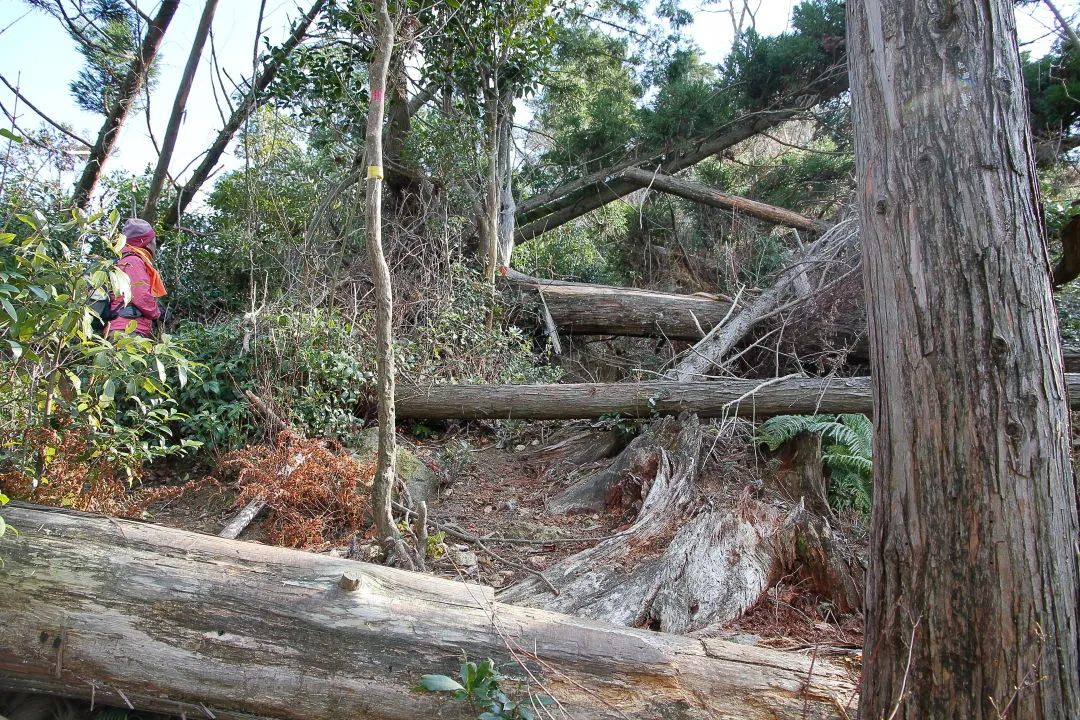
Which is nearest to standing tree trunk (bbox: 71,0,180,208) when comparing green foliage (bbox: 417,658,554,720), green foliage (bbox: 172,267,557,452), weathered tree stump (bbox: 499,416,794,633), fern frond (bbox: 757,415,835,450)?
green foliage (bbox: 172,267,557,452)

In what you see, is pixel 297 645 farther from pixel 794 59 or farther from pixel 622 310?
pixel 794 59

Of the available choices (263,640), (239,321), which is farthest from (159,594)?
(239,321)

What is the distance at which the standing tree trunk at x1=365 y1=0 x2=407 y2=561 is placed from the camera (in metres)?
3.78

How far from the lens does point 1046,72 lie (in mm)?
8938

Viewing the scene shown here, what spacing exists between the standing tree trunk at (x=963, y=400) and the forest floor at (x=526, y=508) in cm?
82

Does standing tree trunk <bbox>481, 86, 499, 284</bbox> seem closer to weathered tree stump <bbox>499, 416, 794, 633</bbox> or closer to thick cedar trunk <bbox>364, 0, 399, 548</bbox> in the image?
weathered tree stump <bbox>499, 416, 794, 633</bbox>

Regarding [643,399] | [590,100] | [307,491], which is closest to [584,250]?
[590,100]

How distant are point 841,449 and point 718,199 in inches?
246

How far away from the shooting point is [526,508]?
5539 mm

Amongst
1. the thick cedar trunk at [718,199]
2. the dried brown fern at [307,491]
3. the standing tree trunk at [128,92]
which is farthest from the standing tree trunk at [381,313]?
the thick cedar trunk at [718,199]

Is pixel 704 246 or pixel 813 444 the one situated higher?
pixel 704 246

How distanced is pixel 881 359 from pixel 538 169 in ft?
33.2

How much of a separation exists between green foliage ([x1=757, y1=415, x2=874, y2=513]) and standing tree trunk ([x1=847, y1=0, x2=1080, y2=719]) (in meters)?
3.19

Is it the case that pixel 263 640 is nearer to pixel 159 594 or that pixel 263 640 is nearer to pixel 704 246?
pixel 159 594
